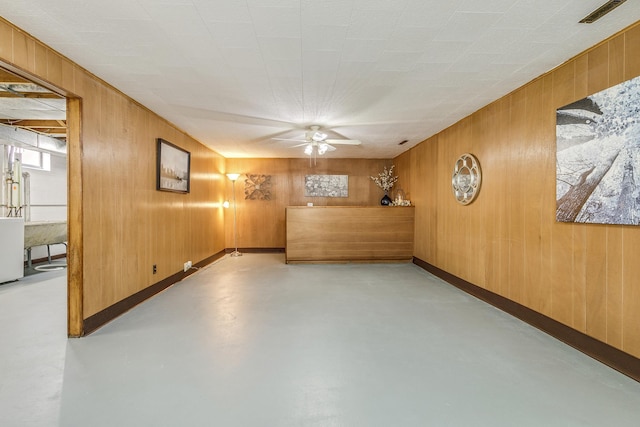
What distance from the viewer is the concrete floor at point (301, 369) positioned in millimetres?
1595

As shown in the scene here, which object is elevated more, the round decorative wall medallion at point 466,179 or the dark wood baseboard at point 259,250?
the round decorative wall medallion at point 466,179

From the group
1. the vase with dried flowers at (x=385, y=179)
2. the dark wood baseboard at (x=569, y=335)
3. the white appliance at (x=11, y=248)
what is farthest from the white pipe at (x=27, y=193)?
the dark wood baseboard at (x=569, y=335)

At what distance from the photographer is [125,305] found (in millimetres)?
3215

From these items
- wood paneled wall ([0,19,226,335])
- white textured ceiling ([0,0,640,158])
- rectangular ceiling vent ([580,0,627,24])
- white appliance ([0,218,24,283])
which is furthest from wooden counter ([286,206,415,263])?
white appliance ([0,218,24,283])

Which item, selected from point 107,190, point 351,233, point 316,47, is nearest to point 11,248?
point 107,190

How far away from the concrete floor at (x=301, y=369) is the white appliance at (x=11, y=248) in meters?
1.26

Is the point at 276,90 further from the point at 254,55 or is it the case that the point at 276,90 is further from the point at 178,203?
the point at 178,203

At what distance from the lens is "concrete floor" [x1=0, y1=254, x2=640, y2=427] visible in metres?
1.59

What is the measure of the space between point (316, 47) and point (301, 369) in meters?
2.54

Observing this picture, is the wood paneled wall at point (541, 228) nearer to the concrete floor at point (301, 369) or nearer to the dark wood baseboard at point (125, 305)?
the concrete floor at point (301, 369)

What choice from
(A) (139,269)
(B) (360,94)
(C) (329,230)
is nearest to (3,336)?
(A) (139,269)

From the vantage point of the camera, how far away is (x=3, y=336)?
2582 mm

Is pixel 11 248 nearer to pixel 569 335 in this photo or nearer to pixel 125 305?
pixel 125 305

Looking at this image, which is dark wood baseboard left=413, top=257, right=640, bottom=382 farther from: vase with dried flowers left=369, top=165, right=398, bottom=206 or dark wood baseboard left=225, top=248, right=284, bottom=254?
dark wood baseboard left=225, top=248, right=284, bottom=254
